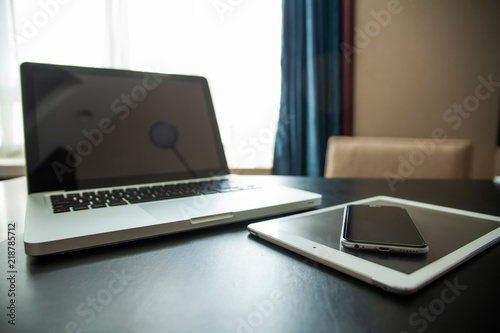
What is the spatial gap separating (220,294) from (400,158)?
1109 mm

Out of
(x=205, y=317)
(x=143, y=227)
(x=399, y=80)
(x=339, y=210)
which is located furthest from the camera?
(x=399, y=80)

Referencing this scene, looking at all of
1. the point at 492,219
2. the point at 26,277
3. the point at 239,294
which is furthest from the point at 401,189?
the point at 26,277

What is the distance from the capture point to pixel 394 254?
0.34m

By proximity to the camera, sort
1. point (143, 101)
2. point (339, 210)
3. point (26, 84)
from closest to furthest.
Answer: point (339, 210) < point (26, 84) < point (143, 101)

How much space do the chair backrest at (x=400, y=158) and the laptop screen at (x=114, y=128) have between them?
2.10ft

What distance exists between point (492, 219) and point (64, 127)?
31.6 inches

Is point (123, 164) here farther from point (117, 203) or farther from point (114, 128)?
point (117, 203)

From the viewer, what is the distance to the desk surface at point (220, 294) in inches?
9.6

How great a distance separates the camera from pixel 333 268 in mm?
334

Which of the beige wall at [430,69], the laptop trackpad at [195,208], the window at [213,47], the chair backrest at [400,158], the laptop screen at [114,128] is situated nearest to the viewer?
the laptop trackpad at [195,208]

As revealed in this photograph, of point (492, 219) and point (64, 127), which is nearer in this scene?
point (492, 219)

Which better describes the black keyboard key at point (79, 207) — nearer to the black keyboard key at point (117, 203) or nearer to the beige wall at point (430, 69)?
the black keyboard key at point (117, 203)

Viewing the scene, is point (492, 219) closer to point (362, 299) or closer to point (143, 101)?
point (362, 299)

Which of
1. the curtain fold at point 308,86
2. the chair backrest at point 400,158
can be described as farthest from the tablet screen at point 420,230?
the curtain fold at point 308,86
